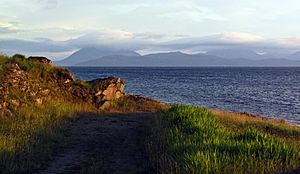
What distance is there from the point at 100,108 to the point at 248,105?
1125 inches

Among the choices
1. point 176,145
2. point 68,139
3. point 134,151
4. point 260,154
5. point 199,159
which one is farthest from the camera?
point 68,139

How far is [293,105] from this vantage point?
1966 inches

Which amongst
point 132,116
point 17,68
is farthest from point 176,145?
point 17,68

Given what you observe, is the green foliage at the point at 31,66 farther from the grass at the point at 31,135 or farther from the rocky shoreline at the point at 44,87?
the grass at the point at 31,135

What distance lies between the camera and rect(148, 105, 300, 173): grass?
8.98 meters

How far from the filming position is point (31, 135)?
13.8 m

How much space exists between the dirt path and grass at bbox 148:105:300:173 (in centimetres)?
71

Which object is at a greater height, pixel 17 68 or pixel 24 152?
pixel 17 68

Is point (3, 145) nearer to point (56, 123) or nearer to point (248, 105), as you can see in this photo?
point (56, 123)

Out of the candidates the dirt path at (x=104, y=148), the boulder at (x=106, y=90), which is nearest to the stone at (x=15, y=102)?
the dirt path at (x=104, y=148)

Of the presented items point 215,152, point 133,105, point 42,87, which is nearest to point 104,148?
point 215,152

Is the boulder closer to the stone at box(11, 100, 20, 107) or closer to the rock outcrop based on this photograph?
the rock outcrop

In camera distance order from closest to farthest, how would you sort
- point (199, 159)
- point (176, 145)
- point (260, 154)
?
1. point (199, 159)
2. point (260, 154)
3. point (176, 145)

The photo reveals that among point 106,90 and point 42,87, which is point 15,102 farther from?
point 106,90
